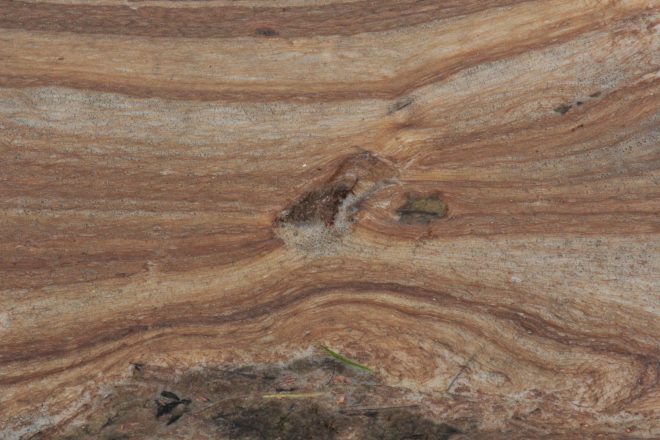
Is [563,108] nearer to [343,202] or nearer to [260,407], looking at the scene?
[343,202]

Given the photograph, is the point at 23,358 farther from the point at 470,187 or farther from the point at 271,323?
the point at 470,187

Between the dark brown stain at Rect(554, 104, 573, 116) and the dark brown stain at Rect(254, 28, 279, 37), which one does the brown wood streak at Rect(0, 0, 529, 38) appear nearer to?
the dark brown stain at Rect(254, 28, 279, 37)

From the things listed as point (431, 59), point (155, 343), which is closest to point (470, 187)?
point (431, 59)

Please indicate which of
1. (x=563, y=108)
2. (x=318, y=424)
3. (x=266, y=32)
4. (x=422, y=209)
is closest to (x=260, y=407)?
(x=318, y=424)

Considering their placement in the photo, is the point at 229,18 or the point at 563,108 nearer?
the point at 563,108

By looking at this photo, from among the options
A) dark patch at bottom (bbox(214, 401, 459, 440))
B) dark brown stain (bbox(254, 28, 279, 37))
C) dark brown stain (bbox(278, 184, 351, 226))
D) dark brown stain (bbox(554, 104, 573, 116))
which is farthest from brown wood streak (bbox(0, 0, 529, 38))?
dark patch at bottom (bbox(214, 401, 459, 440))

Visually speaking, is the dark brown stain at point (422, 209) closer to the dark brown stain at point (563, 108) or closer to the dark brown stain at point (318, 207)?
the dark brown stain at point (318, 207)

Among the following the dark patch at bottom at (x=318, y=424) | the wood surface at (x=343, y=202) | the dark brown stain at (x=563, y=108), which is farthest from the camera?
the dark brown stain at (x=563, y=108)

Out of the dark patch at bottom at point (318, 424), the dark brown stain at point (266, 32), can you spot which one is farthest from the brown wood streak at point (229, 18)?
the dark patch at bottom at point (318, 424)

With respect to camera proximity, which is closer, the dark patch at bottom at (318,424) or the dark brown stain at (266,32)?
the dark patch at bottom at (318,424)
